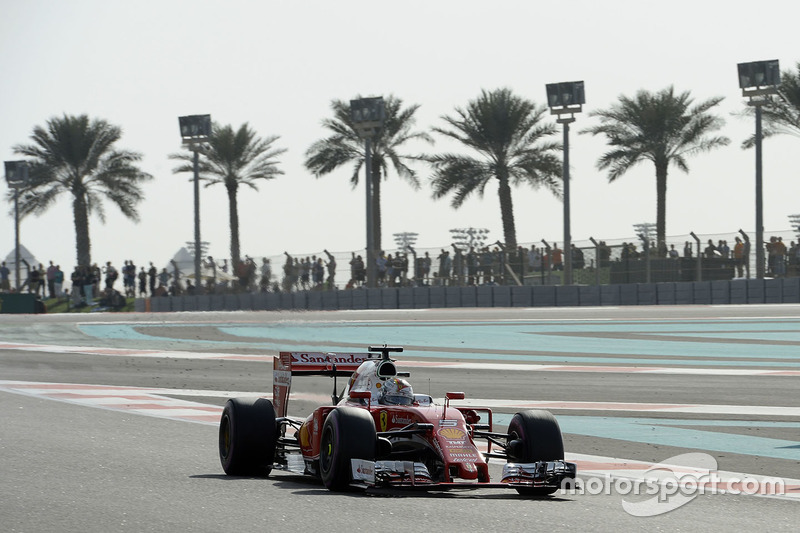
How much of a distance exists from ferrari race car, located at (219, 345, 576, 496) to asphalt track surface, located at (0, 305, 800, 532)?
6.3 inches

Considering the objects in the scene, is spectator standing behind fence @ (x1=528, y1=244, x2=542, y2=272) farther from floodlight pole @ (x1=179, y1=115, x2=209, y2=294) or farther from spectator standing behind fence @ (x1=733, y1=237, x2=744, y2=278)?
floodlight pole @ (x1=179, y1=115, x2=209, y2=294)

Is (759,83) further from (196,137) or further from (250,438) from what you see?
(250,438)

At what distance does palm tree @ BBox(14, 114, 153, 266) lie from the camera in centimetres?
5303

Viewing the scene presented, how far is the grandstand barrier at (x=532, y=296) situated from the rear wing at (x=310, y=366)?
23.8 metres

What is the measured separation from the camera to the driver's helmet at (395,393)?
28.2 ft

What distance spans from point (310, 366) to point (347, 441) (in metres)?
2.00

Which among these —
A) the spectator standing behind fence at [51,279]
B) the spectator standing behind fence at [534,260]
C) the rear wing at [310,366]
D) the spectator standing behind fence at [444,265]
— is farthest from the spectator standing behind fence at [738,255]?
the spectator standing behind fence at [51,279]

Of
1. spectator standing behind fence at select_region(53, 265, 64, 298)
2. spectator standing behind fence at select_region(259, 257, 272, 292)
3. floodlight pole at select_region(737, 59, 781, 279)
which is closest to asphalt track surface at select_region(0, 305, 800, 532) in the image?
floodlight pole at select_region(737, 59, 781, 279)

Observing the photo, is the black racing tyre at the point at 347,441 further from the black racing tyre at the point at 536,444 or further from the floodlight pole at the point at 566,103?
the floodlight pole at the point at 566,103

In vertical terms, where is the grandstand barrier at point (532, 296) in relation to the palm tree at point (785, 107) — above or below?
below

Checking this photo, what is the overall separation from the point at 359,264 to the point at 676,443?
2683 centimetres

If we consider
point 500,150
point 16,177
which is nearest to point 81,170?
point 16,177

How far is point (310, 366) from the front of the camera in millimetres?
9695

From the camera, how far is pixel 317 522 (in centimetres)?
671
